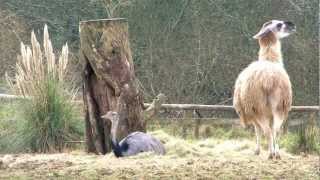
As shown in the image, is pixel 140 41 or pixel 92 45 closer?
pixel 92 45

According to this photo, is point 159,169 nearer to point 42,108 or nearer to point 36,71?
point 42,108

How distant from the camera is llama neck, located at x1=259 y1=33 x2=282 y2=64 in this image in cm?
792

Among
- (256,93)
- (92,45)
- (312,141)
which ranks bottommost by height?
(312,141)

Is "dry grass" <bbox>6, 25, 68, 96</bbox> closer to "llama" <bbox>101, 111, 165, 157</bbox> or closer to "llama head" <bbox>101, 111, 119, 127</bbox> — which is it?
"llama head" <bbox>101, 111, 119, 127</bbox>

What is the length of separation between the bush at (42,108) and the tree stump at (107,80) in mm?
1172

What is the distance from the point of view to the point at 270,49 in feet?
26.1

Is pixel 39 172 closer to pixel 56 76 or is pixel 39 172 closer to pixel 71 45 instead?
pixel 56 76

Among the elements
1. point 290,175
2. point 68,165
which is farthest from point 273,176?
point 68,165

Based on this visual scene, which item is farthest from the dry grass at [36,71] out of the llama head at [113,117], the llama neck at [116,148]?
the llama neck at [116,148]

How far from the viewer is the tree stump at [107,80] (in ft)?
25.5

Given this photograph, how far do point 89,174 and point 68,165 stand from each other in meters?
0.69

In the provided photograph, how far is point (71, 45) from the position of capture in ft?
51.3

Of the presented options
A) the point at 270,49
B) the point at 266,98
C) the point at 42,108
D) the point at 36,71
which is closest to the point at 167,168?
the point at 266,98

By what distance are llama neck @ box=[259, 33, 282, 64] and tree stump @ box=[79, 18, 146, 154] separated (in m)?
1.33
